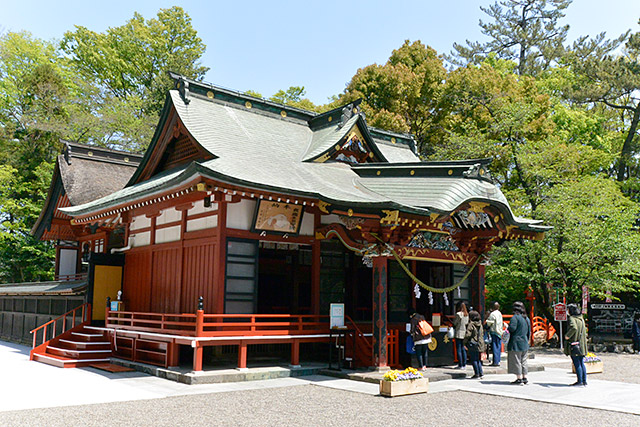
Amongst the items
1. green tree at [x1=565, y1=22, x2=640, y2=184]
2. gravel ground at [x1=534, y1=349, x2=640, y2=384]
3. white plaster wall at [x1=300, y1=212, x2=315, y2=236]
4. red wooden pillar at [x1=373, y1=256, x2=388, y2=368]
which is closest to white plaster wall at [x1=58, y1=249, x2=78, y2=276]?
white plaster wall at [x1=300, y1=212, x2=315, y2=236]

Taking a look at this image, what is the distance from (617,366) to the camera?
1753cm

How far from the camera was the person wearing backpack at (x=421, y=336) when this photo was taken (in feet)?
45.4

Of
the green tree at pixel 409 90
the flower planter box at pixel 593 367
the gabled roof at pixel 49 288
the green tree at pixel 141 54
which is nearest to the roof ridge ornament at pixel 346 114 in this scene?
the flower planter box at pixel 593 367

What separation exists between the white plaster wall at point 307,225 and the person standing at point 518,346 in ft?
19.8

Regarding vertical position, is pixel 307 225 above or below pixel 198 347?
above

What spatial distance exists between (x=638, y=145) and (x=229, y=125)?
3219 cm

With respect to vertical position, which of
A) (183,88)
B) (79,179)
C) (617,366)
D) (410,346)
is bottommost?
(617,366)

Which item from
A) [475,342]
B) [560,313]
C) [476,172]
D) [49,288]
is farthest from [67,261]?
[560,313]

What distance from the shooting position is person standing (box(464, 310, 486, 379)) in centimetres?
1331

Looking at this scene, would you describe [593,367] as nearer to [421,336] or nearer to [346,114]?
[421,336]

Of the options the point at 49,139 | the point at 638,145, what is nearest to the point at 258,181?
the point at 49,139

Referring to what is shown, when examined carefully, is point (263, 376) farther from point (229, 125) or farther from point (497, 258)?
point (497, 258)

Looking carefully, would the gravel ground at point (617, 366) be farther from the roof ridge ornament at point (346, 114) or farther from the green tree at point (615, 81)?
the green tree at point (615, 81)

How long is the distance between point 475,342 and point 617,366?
7326 millimetres
